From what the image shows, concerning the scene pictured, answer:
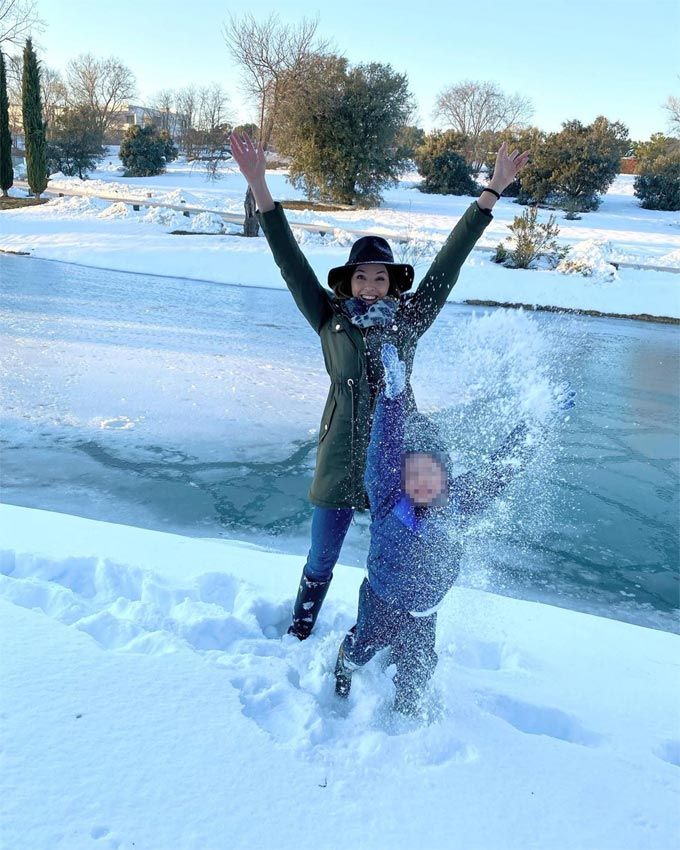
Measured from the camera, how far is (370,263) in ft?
7.22

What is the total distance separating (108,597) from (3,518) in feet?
3.34

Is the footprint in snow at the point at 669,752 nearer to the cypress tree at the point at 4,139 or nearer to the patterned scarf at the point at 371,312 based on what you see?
the patterned scarf at the point at 371,312

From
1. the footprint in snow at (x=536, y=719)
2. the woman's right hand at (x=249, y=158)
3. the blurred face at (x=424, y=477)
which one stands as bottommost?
the footprint in snow at (x=536, y=719)

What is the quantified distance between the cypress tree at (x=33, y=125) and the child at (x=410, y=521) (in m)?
27.0

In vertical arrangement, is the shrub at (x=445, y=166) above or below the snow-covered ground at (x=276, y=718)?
above

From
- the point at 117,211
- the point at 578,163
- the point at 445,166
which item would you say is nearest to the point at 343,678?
the point at 117,211

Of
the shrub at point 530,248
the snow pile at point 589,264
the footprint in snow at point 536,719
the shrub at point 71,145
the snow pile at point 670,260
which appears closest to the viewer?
the footprint in snow at point 536,719

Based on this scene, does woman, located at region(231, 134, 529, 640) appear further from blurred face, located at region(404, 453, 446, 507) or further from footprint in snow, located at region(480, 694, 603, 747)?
footprint in snow, located at region(480, 694, 603, 747)

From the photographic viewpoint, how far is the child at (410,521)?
75.2 inches

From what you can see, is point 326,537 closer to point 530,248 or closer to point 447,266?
point 447,266

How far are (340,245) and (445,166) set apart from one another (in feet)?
47.1

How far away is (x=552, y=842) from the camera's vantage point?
153 centimetres

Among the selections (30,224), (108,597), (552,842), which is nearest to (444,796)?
(552,842)

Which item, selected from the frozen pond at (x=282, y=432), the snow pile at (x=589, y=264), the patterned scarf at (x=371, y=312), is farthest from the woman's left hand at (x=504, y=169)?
the snow pile at (x=589, y=264)
